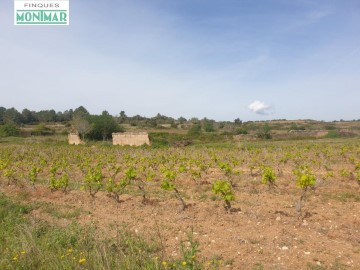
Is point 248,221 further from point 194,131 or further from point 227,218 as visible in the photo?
point 194,131

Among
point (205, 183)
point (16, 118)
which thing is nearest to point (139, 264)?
point (205, 183)

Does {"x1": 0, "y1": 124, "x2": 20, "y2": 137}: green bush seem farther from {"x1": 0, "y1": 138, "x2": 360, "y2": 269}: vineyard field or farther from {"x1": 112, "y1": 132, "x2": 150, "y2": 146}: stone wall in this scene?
{"x1": 0, "y1": 138, "x2": 360, "y2": 269}: vineyard field

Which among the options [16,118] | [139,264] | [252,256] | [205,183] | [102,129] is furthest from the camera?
[16,118]

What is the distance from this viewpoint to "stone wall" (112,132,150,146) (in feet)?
122

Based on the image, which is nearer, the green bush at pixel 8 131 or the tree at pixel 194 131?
the tree at pixel 194 131

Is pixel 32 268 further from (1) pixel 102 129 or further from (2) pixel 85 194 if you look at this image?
(1) pixel 102 129

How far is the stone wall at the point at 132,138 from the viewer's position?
122ft

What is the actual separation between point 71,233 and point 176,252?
6.86 feet

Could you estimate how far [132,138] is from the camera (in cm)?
3750

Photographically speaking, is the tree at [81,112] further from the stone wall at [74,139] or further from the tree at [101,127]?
the stone wall at [74,139]

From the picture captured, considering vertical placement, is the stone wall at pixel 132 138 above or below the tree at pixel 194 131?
below

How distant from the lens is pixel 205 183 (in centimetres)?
1223

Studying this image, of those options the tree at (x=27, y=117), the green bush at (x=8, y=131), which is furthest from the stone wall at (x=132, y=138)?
the tree at (x=27, y=117)

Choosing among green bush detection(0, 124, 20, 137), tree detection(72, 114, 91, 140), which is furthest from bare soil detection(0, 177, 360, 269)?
green bush detection(0, 124, 20, 137)
